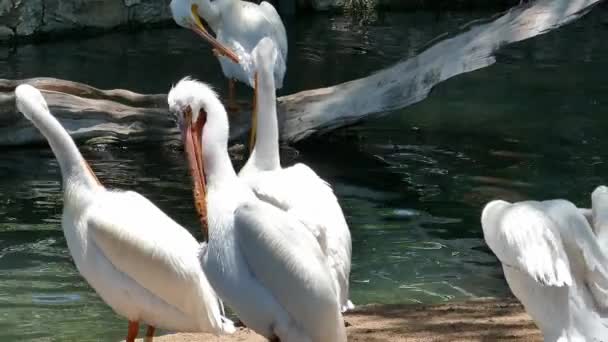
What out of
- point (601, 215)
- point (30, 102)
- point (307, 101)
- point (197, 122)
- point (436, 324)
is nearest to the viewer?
point (601, 215)

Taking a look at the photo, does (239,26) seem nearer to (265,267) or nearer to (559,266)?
(265,267)

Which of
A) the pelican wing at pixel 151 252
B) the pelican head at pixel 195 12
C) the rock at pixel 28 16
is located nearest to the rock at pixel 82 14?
the rock at pixel 28 16

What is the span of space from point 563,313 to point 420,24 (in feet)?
41.5

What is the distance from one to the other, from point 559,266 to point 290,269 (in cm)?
100

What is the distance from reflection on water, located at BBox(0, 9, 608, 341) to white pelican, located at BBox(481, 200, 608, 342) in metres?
2.08

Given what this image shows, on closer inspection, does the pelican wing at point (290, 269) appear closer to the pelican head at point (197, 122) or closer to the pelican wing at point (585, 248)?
the pelican head at point (197, 122)

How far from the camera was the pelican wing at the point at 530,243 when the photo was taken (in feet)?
11.7

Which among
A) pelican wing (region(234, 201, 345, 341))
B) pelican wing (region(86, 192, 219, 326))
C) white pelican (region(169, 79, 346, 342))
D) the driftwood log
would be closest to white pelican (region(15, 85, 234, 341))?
pelican wing (region(86, 192, 219, 326))

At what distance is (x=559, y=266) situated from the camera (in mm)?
3605

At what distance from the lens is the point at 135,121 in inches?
334

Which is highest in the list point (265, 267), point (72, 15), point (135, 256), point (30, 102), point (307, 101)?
point (30, 102)

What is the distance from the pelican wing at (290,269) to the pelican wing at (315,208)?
341 mm

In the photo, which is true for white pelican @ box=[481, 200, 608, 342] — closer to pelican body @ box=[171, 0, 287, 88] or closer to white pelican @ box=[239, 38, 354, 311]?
white pelican @ box=[239, 38, 354, 311]

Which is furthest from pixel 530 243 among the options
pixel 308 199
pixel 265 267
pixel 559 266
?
pixel 308 199
